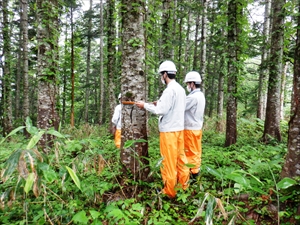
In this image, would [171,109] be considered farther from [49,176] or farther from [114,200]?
[49,176]

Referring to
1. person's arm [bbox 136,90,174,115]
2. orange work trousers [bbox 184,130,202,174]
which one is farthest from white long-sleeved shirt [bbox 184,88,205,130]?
person's arm [bbox 136,90,174,115]

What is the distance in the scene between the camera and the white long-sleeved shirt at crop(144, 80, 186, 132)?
11.1 ft

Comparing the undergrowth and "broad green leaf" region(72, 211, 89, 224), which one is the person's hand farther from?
"broad green leaf" region(72, 211, 89, 224)

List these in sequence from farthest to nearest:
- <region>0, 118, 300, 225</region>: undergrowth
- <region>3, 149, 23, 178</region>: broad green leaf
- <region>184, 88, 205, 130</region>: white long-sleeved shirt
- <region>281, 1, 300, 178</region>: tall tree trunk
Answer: <region>184, 88, 205, 130</region>: white long-sleeved shirt
<region>281, 1, 300, 178</region>: tall tree trunk
<region>0, 118, 300, 225</region>: undergrowth
<region>3, 149, 23, 178</region>: broad green leaf

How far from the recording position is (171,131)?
11.2ft

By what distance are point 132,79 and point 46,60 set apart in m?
2.69

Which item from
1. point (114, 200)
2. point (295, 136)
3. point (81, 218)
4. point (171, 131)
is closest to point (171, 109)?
point (171, 131)

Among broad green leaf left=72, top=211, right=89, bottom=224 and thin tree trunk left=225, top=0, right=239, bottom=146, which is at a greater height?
thin tree trunk left=225, top=0, right=239, bottom=146

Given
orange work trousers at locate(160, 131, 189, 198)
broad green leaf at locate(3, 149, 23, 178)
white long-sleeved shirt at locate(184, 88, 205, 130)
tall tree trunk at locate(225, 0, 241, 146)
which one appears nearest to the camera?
broad green leaf at locate(3, 149, 23, 178)

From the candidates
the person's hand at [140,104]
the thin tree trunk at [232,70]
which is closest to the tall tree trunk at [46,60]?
the person's hand at [140,104]

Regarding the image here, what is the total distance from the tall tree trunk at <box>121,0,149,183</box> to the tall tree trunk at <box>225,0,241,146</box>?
3.89m

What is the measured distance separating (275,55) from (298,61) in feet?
13.8

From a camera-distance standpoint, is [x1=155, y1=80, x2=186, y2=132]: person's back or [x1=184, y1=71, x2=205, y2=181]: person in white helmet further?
[x1=184, y1=71, x2=205, y2=181]: person in white helmet

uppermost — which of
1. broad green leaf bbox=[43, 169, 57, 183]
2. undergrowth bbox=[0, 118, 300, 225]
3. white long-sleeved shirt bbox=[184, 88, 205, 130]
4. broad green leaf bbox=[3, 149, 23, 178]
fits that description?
white long-sleeved shirt bbox=[184, 88, 205, 130]
